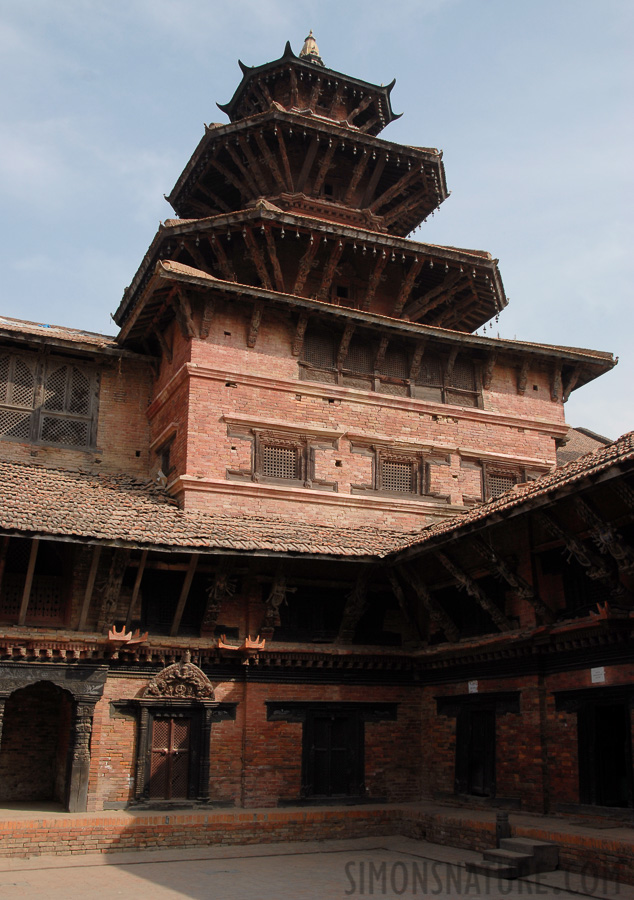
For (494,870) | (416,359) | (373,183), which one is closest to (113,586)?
(494,870)

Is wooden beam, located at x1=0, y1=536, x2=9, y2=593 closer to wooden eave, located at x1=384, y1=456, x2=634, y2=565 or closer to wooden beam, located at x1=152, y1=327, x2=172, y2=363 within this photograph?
wooden beam, located at x1=152, y1=327, x2=172, y2=363

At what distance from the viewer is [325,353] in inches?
716

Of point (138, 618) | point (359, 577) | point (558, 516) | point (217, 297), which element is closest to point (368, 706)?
point (359, 577)

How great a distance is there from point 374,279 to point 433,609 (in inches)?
308

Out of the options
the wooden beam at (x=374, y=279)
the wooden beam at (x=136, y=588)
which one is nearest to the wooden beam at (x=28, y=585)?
the wooden beam at (x=136, y=588)

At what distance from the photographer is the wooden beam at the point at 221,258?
18.0 metres

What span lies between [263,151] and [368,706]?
524 inches

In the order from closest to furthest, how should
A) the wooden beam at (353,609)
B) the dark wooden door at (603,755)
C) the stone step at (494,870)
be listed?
the stone step at (494,870) < the dark wooden door at (603,755) < the wooden beam at (353,609)

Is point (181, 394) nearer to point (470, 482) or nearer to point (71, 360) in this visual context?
point (71, 360)

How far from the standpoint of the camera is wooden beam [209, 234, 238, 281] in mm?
17953

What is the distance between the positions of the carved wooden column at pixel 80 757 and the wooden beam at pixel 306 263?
983cm

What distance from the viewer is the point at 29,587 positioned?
1352 cm

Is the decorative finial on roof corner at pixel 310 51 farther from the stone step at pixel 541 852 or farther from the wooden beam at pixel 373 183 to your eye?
the stone step at pixel 541 852

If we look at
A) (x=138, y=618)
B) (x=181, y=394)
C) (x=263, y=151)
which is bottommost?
(x=138, y=618)
